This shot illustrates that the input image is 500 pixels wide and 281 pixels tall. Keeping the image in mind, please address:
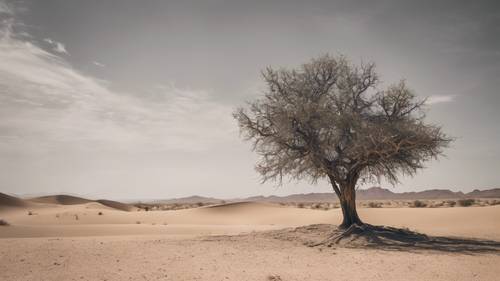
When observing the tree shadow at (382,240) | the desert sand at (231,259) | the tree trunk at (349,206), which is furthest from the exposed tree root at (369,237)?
the desert sand at (231,259)

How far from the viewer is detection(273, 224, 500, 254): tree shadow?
43.4 ft

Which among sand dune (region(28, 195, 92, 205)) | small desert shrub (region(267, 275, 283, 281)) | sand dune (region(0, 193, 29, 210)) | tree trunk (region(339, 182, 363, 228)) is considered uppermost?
sand dune (region(28, 195, 92, 205))

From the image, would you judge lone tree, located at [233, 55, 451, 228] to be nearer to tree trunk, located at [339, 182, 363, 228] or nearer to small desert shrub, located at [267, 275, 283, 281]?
tree trunk, located at [339, 182, 363, 228]

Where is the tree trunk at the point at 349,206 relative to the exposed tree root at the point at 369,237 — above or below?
above

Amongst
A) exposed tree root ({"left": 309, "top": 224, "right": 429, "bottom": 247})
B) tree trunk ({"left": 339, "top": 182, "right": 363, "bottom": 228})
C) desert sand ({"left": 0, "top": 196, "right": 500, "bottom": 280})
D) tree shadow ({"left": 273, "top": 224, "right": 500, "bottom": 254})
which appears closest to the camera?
desert sand ({"left": 0, "top": 196, "right": 500, "bottom": 280})

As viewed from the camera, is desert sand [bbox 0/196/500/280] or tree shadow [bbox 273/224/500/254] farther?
tree shadow [bbox 273/224/500/254]

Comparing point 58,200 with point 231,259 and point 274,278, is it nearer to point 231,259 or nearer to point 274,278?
point 231,259

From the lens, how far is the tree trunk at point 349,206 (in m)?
17.7

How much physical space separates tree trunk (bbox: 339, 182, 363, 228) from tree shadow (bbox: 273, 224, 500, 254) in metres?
0.58

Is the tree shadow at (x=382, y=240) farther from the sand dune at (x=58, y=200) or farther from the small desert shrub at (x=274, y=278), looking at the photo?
the sand dune at (x=58, y=200)

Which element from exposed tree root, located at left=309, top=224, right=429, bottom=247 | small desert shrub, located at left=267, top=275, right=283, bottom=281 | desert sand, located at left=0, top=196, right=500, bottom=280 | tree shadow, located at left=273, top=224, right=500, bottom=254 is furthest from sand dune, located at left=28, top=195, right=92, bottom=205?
small desert shrub, located at left=267, top=275, right=283, bottom=281

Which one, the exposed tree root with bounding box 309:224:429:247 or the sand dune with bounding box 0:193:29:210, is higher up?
the sand dune with bounding box 0:193:29:210

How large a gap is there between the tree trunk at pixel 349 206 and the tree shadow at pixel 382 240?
22.8 inches

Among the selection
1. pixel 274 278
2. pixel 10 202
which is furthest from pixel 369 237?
pixel 10 202
